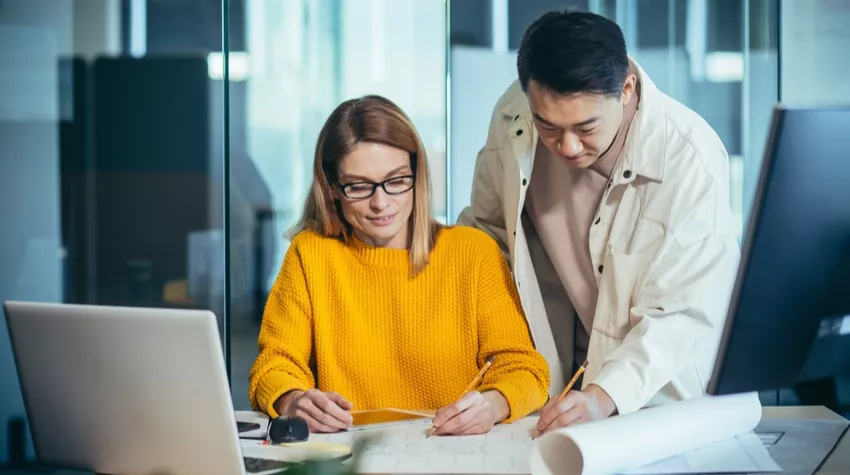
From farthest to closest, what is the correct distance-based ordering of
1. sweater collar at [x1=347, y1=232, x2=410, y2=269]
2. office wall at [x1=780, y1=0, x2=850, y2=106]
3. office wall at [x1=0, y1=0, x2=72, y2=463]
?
office wall at [x1=0, y1=0, x2=72, y2=463], office wall at [x1=780, y1=0, x2=850, y2=106], sweater collar at [x1=347, y1=232, x2=410, y2=269]

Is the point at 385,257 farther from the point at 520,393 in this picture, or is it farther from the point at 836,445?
the point at 836,445

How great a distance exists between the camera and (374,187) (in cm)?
200

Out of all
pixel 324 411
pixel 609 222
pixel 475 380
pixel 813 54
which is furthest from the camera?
pixel 813 54

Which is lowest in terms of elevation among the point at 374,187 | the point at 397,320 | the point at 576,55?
the point at 397,320

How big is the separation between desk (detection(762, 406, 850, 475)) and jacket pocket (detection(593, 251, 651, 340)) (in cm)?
31

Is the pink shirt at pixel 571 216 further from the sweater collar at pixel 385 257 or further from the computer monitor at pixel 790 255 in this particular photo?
the computer monitor at pixel 790 255

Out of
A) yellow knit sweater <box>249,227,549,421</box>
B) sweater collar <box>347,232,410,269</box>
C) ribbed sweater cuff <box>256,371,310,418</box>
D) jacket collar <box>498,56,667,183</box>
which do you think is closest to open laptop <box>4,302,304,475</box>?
ribbed sweater cuff <box>256,371,310,418</box>

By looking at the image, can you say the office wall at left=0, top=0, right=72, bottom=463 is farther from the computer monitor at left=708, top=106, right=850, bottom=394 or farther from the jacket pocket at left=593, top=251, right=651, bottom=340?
the computer monitor at left=708, top=106, right=850, bottom=394

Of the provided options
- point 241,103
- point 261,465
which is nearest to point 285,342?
point 261,465

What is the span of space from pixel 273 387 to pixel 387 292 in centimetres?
33

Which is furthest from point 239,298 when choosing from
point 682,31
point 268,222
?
point 682,31

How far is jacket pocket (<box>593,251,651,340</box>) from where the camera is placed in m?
1.93

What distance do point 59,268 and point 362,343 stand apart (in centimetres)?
181

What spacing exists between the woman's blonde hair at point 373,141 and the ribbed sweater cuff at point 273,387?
35cm
